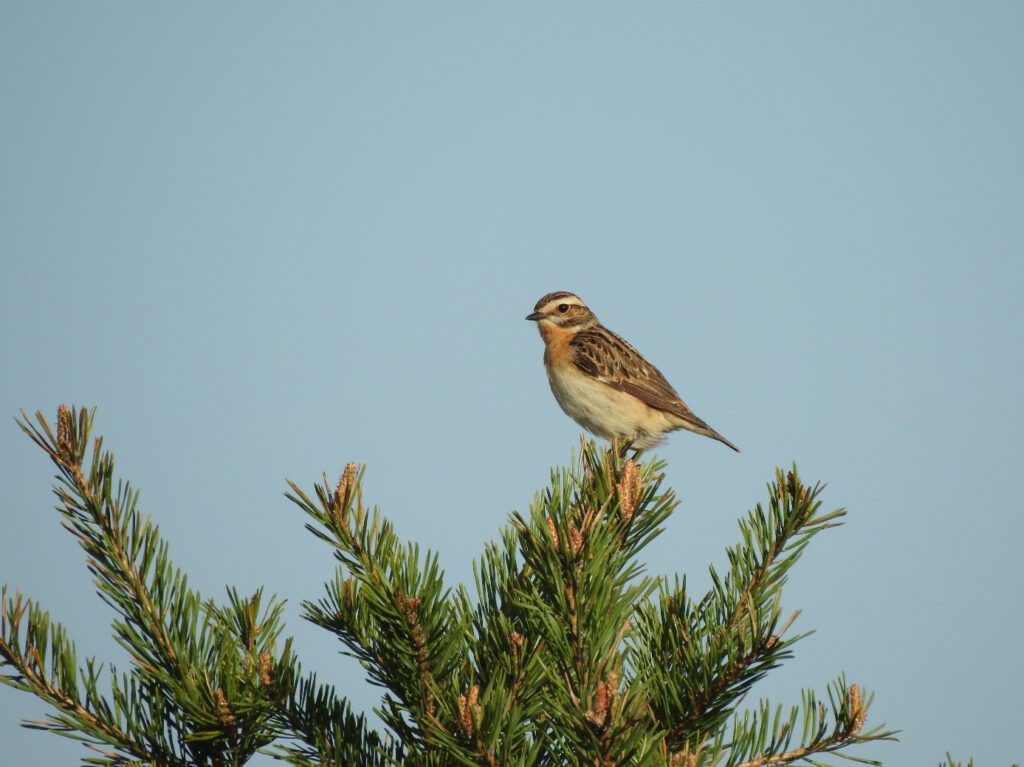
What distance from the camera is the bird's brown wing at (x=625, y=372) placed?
45.6ft

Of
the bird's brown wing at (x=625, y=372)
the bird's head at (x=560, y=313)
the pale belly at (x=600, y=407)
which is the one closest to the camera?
the pale belly at (x=600, y=407)

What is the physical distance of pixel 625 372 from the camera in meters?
14.2

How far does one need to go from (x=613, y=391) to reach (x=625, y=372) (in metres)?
0.58

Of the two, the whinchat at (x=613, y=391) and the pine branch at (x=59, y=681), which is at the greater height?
the whinchat at (x=613, y=391)

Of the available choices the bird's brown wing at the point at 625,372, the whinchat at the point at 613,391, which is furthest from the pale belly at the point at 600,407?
the bird's brown wing at the point at 625,372

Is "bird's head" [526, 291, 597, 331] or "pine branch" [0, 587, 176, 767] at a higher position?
"bird's head" [526, 291, 597, 331]

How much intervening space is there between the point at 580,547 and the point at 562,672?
54 cm

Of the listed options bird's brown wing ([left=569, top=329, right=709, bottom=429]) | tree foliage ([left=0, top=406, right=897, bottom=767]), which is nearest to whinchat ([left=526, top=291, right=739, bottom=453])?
bird's brown wing ([left=569, top=329, right=709, bottom=429])

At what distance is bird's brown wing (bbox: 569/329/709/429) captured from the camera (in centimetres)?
1391

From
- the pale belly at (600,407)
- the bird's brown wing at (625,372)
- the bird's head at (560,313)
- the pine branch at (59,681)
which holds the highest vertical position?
the bird's head at (560,313)

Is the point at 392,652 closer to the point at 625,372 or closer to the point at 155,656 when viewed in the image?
the point at 155,656

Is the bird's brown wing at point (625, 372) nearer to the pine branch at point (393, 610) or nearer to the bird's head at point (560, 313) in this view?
the bird's head at point (560, 313)

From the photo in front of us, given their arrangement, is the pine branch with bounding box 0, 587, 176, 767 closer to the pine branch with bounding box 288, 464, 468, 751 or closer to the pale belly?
the pine branch with bounding box 288, 464, 468, 751

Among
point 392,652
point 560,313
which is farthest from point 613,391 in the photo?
point 392,652
